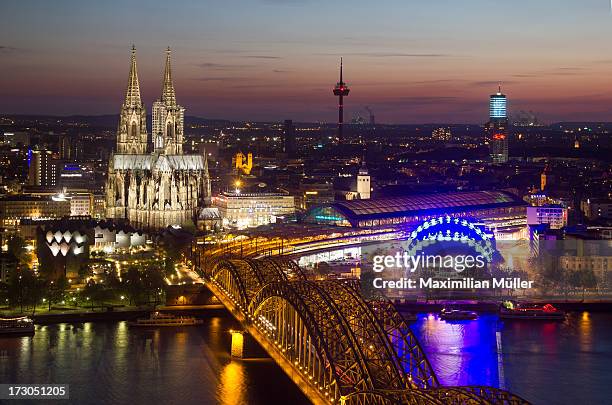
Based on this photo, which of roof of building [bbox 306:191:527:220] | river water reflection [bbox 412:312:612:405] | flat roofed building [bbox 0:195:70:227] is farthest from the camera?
flat roofed building [bbox 0:195:70:227]

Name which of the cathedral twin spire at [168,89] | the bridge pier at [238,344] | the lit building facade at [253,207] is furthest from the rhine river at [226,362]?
the lit building facade at [253,207]

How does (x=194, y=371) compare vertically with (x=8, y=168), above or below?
below

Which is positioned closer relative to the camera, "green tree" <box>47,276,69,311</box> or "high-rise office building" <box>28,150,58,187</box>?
"green tree" <box>47,276,69,311</box>

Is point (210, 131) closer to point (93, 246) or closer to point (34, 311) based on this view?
point (93, 246)

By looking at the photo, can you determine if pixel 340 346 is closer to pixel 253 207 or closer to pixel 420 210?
pixel 420 210

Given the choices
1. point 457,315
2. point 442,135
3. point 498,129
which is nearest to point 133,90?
point 457,315


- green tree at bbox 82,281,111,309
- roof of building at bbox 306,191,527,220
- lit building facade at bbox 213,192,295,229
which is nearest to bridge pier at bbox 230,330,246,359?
green tree at bbox 82,281,111,309

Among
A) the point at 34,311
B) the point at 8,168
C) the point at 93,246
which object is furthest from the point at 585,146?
the point at 34,311

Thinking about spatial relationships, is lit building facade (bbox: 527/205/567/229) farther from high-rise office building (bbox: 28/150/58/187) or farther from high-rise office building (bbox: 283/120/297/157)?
high-rise office building (bbox: 283/120/297/157)
